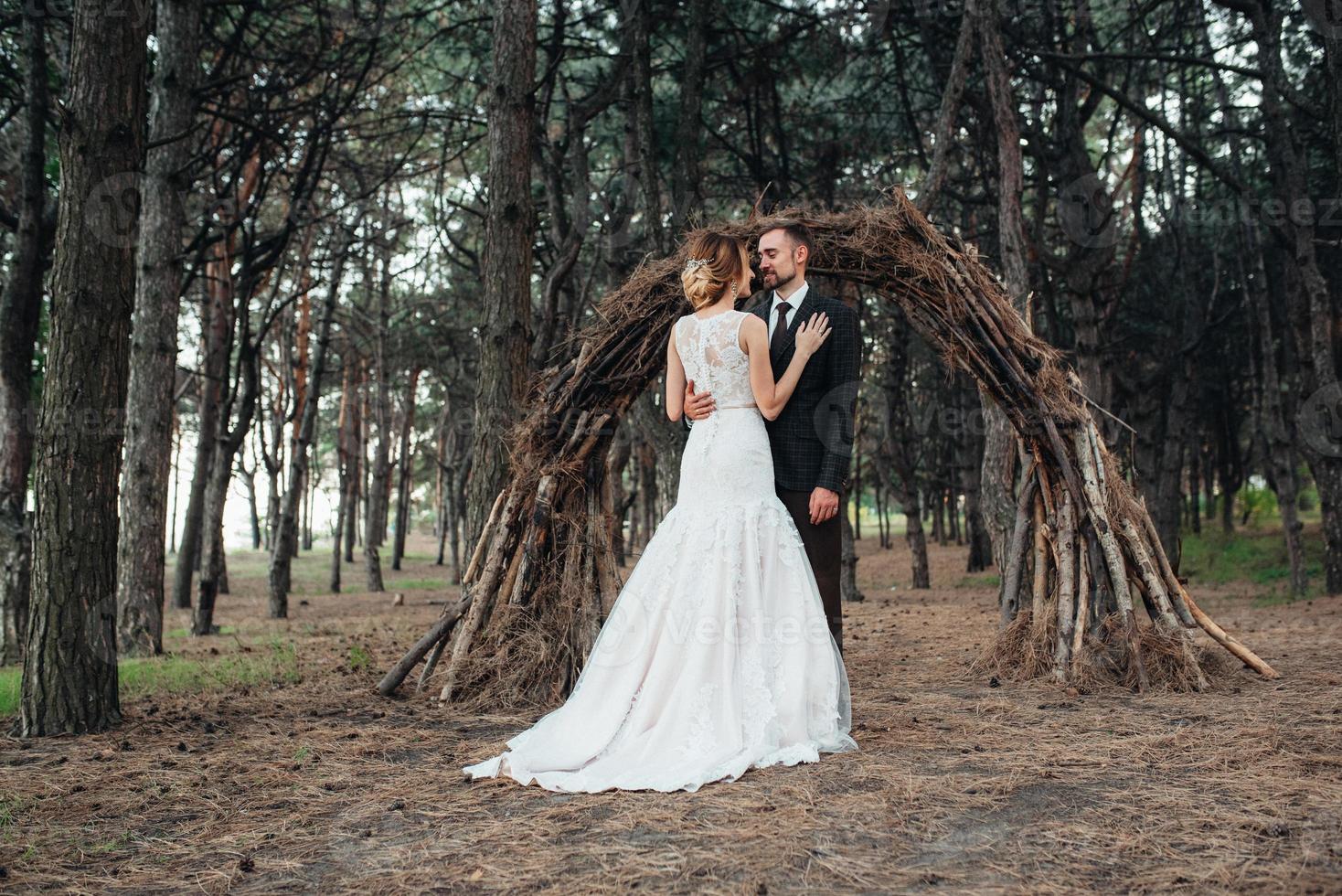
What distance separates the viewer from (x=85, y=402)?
14.4 ft

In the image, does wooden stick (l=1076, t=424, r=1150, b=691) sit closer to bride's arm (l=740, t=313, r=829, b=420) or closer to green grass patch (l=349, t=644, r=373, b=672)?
bride's arm (l=740, t=313, r=829, b=420)

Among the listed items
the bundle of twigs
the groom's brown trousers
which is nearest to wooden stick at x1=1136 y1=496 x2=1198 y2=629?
the bundle of twigs

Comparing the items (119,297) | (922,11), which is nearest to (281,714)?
(119,297)

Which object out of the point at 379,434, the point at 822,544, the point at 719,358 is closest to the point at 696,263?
the point at 719,358

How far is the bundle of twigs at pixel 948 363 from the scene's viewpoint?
5230 mm

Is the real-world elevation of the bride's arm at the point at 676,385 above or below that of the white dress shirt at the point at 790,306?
below

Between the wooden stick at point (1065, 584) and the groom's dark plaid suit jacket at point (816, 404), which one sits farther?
the wooden stick at point (1065, 584)

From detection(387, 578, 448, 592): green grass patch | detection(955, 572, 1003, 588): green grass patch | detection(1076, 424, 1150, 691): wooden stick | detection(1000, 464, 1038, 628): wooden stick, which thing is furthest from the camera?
detection(387, 578, 448, 592): green grass patch

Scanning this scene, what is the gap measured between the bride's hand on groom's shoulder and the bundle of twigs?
1088 mm

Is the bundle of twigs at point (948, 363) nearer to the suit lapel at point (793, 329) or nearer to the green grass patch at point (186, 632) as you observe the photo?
the suit lapel at point (793, 329)

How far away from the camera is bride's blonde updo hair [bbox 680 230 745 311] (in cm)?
428

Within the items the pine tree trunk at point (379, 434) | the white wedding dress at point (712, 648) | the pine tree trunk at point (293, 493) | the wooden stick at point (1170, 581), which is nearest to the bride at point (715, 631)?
the white wedding dress at point (712, 648)

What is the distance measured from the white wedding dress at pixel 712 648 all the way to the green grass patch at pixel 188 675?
2.83 metres

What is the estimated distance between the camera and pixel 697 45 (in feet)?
30.7
